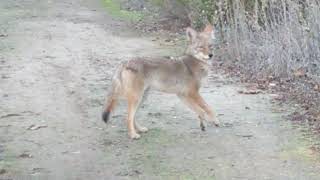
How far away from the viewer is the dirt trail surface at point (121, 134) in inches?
267

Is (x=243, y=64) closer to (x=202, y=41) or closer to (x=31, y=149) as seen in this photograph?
Result: (x=202, y=41)

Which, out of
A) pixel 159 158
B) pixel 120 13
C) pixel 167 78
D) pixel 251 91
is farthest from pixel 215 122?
pixel 120 13

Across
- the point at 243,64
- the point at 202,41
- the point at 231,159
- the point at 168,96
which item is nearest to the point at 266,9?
the point at 243,64

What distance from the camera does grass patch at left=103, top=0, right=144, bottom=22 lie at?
20.6 m

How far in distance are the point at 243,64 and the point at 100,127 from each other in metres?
4.07

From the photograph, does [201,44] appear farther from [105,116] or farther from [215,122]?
[105,116]

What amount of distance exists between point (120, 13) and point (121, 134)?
46.3 ft

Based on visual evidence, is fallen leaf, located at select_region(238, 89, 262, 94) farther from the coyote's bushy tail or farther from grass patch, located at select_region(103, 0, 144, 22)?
grass patch, located at select_region(103, 0, 144, 22)

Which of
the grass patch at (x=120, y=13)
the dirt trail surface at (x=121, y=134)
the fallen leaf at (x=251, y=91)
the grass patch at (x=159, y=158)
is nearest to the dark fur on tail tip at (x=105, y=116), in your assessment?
the dirt trail surface at (x=121, y=134)

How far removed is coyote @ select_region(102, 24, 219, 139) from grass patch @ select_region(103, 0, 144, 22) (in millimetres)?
11720

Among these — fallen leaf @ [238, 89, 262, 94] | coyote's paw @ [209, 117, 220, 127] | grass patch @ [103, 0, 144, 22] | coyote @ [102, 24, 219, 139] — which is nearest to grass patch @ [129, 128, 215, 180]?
coyote @ [102, 24, 219, 139]

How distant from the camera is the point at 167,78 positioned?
8.18m

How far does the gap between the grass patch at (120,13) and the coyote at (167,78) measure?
1172 cm

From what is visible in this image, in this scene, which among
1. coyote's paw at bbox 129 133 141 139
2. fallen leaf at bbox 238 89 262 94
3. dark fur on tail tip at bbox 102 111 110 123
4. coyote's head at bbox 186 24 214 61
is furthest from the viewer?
fallen leaf at bbox 238 89 262 94
